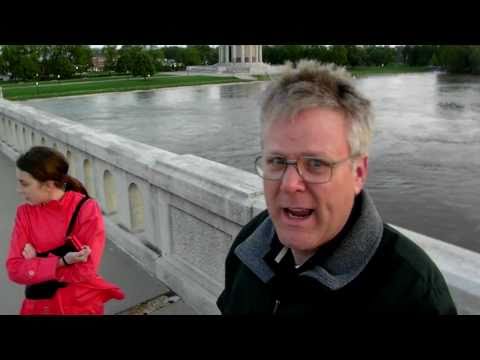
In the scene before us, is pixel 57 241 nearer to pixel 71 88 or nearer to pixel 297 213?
pixel 297 213

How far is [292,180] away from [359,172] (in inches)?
9.0

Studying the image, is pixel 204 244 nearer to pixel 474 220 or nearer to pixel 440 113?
pixel 474 220

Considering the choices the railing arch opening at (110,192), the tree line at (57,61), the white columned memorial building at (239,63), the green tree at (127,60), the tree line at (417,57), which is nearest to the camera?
the railing arch opening at (110,192)

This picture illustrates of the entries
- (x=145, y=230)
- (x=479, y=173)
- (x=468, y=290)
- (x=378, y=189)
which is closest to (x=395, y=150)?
(x=479, y=173)

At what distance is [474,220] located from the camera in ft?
30.1

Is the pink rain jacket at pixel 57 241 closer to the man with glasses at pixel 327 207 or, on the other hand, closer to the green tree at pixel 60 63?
the man with glasses at pixel 327 207

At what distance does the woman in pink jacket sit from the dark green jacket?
1.16 m

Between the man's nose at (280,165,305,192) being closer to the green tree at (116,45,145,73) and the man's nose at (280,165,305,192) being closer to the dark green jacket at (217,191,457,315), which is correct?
the dark green jacket at (217,191,457,315)

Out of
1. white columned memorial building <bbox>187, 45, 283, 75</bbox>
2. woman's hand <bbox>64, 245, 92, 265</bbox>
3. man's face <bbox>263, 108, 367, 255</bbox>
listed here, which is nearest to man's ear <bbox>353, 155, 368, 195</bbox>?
man's face <bbox>263, 108, 367, 255</bbox>

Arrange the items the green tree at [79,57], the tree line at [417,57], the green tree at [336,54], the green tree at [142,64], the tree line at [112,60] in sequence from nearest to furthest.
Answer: the green tree at [336,54] < the tree line at [417,57] < the tree line at [112,60] < the green tree at [142,64] < the green tree at [79,57]

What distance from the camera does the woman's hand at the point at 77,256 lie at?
2.49 m

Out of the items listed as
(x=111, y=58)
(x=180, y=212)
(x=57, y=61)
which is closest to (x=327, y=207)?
(x=180, y=212)

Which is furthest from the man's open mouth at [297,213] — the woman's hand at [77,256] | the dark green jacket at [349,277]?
the woman's hand at [77,256]

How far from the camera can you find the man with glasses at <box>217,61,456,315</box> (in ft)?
4.41
